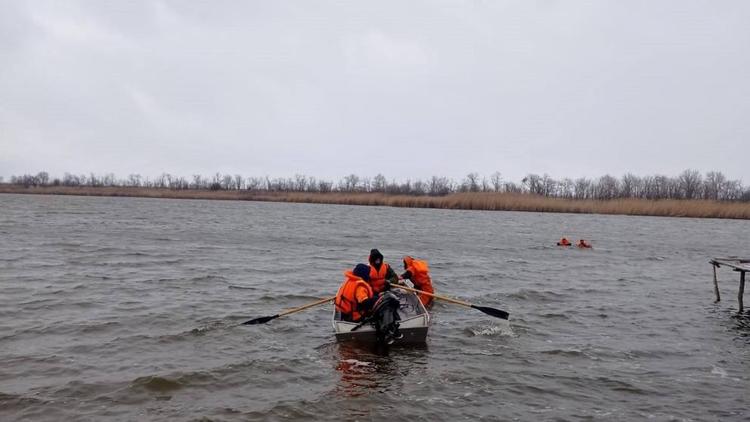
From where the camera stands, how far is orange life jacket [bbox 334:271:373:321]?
10.1 m

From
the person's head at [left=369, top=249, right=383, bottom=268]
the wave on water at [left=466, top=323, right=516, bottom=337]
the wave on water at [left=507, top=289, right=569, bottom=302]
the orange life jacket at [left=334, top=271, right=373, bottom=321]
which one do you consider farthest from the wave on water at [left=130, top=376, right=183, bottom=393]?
the wave on water at [left=507, top=289, right=569, bottom=302]

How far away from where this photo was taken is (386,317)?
9.77 meters

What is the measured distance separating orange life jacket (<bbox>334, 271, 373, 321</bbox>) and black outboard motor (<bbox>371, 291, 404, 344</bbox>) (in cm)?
35

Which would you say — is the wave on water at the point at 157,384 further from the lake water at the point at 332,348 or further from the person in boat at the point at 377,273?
the person in boat at the point at 377,273

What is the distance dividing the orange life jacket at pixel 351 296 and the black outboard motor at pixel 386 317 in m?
0.35

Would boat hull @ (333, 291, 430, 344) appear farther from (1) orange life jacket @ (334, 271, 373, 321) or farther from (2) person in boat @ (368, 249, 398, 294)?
(2) person in boat @ (368, 249, 398, 294)

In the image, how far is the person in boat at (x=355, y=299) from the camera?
10.1 meters

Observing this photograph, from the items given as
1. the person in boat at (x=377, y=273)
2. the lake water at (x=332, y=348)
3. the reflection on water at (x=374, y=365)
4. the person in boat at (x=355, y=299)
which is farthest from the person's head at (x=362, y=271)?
the lake water at (x=332, y=348)

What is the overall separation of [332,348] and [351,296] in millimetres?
1098

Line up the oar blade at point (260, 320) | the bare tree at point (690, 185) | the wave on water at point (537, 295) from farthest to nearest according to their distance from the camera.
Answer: the bare tree at point (690, 185) → the wave on water at point (537, 295) → the oar blade at point (260, 320)

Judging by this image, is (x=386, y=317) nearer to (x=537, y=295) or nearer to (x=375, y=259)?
(x=375, y=259)

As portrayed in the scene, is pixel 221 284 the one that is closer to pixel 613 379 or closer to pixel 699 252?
pixel 613 379

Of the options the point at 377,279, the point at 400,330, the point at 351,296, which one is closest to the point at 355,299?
the point at 351,296

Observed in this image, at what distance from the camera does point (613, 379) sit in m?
8.88
